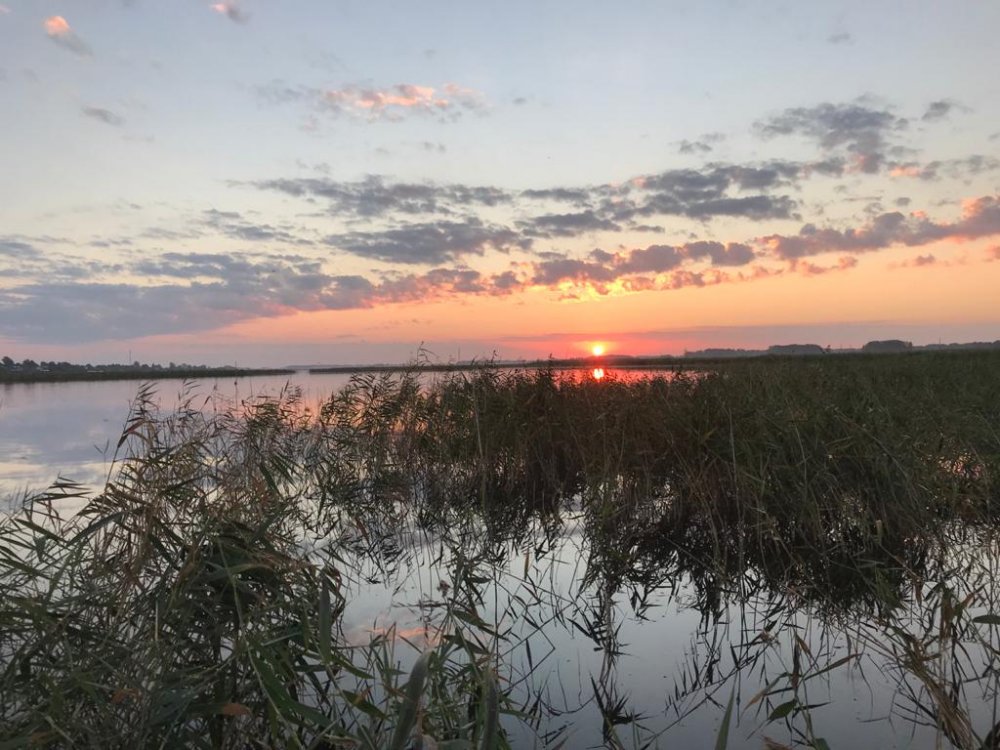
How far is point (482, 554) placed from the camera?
7559mm

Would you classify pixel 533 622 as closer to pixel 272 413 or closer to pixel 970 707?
pixel 970 707

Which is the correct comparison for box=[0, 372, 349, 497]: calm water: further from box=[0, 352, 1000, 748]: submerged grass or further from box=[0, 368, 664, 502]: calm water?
box=[0, 352, 1000, 748]: submerged grass

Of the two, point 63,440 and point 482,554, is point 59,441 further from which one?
point 482,554

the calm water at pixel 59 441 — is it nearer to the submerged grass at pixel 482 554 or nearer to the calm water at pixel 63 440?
the calm water at pixel 63 440

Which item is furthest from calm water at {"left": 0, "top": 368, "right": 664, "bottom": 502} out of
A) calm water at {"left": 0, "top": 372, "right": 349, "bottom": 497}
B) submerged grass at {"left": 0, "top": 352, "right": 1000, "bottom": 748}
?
submerged grass at {"left": 0, "top": 352, "right": 1000, "bottom": 748}

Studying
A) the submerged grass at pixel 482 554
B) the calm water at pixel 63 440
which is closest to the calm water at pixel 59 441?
the calm water at pixel 63 440

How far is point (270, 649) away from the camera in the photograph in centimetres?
330

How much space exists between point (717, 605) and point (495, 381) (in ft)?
22.6

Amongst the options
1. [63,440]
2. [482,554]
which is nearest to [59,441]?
[63,440]

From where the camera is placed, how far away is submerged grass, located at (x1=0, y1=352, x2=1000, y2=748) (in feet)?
10.2

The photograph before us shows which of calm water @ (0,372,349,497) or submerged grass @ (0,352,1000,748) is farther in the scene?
calm water @ (0,372,349,497)

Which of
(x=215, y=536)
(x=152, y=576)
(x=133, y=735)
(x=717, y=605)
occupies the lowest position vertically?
(x=717, y=605)

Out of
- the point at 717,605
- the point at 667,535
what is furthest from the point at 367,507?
the point at 717,605

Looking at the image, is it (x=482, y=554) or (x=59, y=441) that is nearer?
(x=482, y=554)
